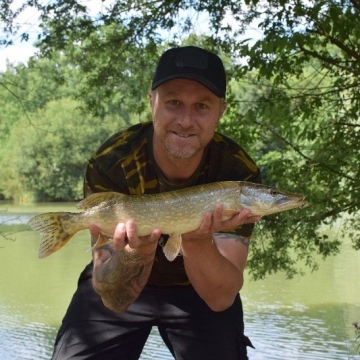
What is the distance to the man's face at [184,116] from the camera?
10.1 ft

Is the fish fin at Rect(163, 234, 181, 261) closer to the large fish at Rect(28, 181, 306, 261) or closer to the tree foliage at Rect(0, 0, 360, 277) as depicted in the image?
the large fish at Rect(28, 181, 306, 261)

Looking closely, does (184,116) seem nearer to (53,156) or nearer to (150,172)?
(150,172)

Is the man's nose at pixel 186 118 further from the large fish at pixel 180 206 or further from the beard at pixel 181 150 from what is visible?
the large fish at pixel 180 206

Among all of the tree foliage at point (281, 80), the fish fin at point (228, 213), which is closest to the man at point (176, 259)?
the fish fin at point (228, 213)

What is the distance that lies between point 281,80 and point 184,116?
4.17 metres

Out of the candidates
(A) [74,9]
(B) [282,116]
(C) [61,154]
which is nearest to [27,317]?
(A) [74,9]

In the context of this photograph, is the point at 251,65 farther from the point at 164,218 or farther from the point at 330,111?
the point at 164,218

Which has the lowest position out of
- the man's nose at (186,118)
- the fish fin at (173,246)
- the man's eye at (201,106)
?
the fish fin at (173,246)

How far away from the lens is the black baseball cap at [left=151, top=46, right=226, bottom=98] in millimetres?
3113

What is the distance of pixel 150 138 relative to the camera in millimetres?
3389

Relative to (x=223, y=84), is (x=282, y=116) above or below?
above

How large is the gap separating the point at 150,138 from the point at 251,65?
3.22m

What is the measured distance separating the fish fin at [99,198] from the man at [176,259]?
11 cm

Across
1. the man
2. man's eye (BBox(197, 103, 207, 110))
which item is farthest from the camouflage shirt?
man's eye (BBox(197, 103, 207, 110))
